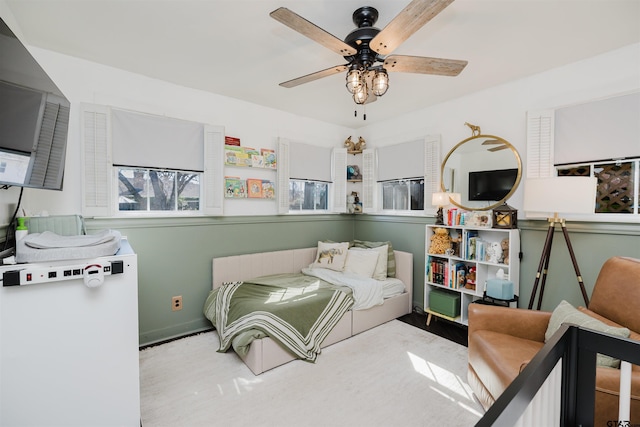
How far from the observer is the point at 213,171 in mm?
3072

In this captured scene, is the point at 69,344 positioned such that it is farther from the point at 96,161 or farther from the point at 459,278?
the point at 459,278

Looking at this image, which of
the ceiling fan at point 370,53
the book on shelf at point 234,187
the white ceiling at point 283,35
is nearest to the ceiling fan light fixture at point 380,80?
the ceiling fan at point 370,53

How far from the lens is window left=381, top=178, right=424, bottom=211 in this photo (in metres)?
3.71

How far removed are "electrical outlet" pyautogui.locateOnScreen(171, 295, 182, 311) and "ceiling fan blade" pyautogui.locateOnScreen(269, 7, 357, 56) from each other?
2689 millimetres

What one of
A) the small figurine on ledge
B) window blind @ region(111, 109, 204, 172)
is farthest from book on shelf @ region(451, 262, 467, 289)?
window blind @ region(111, 109, 204, 172)

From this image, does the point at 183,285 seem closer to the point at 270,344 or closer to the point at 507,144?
the point at 270,344

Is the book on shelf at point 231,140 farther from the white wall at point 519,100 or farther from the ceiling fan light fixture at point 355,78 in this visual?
the white wall at point 519,100

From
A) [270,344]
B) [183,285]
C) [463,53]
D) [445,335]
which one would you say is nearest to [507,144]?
[463,53]

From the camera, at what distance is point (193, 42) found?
85.1 inches

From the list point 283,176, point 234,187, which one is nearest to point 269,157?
point 283,176

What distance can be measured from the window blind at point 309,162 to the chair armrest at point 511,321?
2.58 meters

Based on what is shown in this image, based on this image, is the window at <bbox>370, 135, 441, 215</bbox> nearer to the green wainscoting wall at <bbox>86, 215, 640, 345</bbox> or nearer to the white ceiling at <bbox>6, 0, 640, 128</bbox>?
the green wainscoting wall at <bbox>86, 215, 640, 345</bbox>

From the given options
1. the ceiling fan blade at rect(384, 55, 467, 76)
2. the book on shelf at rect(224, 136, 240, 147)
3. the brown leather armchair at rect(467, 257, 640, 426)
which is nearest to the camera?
the brown leather armchair at rect(467, 257, 640, 426)

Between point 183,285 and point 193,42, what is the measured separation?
2.26 metres
